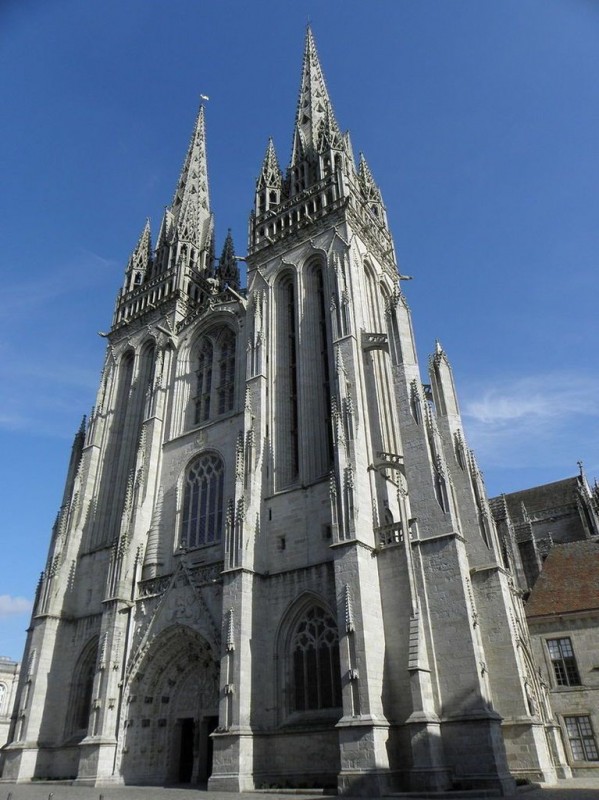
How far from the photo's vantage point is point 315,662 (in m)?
20.0

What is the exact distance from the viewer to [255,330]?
1118 inches

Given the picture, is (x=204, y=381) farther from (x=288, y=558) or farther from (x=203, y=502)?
(x=288, y=558)

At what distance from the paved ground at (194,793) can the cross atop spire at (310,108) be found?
102 feet

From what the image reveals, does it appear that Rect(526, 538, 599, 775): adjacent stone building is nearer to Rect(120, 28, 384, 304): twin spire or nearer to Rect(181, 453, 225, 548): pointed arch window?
Rect(181, 453, 225, 548): pointed arch window

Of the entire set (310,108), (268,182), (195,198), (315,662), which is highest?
(195,198)

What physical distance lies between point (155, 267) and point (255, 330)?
14027 millimetres

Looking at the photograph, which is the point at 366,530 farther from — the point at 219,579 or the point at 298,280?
the point at 298,280

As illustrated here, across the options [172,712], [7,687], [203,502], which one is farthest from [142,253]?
[7,687]

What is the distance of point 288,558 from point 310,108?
2949 centimetres

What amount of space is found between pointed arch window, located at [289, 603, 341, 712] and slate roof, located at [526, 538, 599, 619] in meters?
11.4

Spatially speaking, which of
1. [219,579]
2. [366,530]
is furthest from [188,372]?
[366,530]

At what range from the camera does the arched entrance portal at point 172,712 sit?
22359 millimetres

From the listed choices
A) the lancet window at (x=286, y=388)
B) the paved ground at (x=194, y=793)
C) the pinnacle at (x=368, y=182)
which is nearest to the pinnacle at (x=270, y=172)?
the pinnacle at (x=368, y=182)

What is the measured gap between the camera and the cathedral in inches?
700
